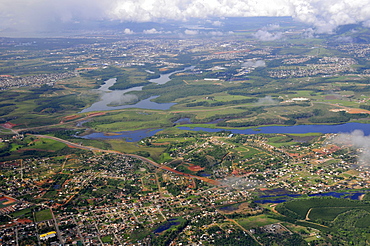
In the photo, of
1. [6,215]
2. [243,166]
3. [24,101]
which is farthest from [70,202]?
[24,101]

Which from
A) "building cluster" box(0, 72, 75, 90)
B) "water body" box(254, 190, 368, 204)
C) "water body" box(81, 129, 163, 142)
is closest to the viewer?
"water body" box(254, 190, 368, 204)

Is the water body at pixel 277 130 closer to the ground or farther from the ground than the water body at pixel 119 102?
closer to the ground

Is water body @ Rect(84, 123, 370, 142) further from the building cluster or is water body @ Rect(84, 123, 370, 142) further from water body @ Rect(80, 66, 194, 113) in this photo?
the building cluster

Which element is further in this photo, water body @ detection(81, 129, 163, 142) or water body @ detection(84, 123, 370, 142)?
water body @ detection(84, 123, 370, 142)

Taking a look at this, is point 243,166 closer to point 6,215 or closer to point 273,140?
point 273,140

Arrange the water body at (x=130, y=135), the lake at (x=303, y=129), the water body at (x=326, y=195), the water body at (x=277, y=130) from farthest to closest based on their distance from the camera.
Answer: the lake at (x=303, y=129) < the water body at (x=277, y=130) < the water body at (x=130, y=135) < the water body at (x=326, y=195)

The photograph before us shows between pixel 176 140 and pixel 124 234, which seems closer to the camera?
pixel 124 234

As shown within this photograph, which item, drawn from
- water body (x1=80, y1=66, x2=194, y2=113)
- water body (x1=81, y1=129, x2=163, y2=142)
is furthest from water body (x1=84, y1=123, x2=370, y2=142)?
water body (x1=80, y1=66, x2=194, y2=113)

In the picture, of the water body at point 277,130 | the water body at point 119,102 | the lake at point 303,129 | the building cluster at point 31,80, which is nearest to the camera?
the water body at point 277,130

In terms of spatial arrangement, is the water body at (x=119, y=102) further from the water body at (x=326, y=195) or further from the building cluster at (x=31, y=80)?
the water body at (x=326, y=195)

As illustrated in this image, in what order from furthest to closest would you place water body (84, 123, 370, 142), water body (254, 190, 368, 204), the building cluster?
the building cluster, water body (84, 123, 370, 142), water body (254, 190, 368, 204)

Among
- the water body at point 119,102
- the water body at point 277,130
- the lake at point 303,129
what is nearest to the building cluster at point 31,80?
the water body at point 119,102
